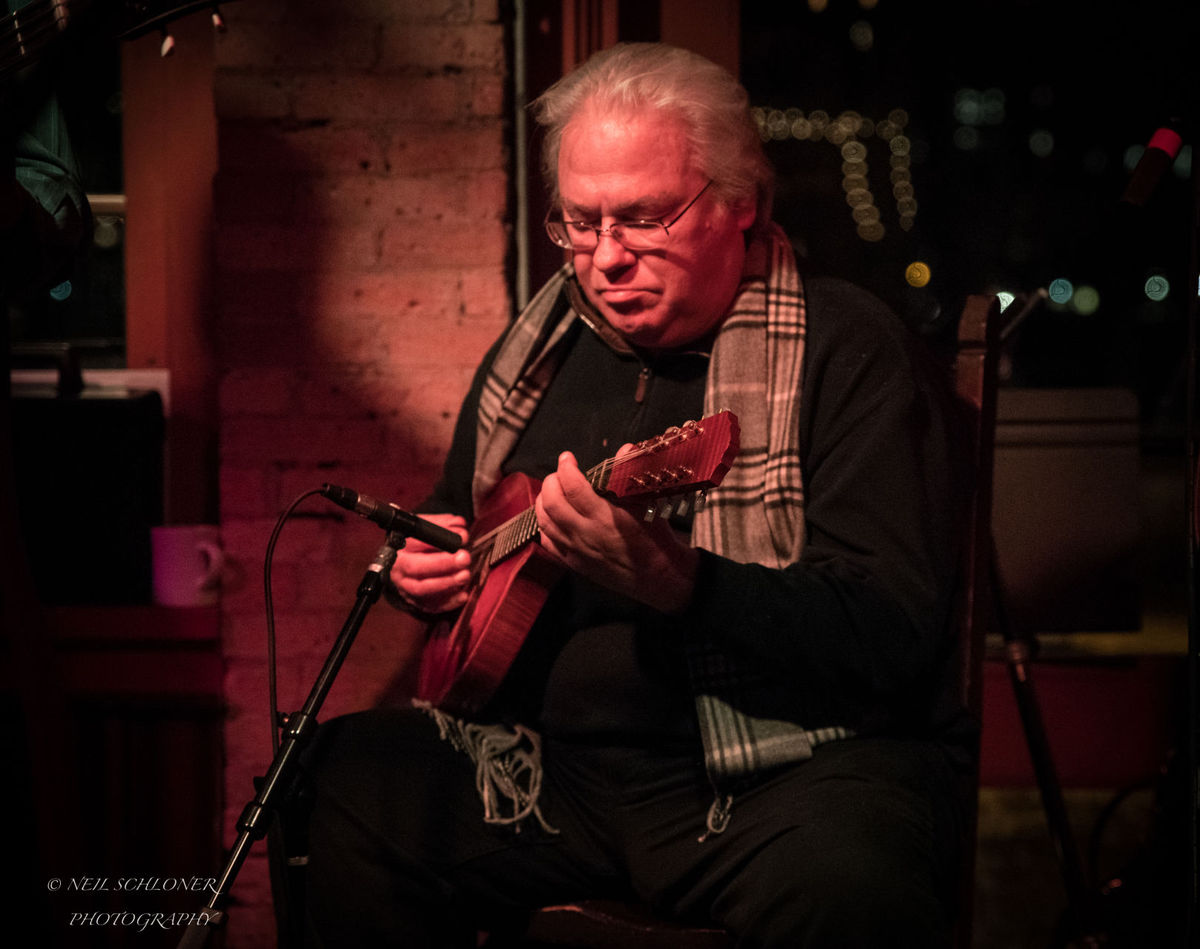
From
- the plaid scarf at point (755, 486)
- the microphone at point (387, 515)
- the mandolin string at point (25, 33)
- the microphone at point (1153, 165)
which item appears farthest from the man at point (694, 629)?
the mandolin string at point (25, 33)

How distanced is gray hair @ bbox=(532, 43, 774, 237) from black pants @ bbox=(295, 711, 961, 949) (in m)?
0.87

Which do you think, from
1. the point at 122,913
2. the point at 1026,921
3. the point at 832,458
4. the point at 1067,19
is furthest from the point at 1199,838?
the point at 1067,19

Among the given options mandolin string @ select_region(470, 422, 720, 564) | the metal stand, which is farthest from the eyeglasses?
the metal stand

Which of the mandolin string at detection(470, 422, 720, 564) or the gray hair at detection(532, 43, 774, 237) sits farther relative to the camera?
the gray hair at detection(532, 43, 774, 237)

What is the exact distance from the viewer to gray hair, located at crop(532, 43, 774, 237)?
165 cm

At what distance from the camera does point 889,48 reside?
153 inches

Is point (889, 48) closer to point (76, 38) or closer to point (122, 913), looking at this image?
point (76, 38)

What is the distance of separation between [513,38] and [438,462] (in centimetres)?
91

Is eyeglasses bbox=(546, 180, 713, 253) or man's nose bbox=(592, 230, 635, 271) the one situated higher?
eyeglasses bbox=(546, 180, 713, 253)

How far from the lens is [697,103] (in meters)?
1.65

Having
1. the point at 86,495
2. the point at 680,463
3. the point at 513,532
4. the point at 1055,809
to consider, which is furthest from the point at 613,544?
the point at 86,495

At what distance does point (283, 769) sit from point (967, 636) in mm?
1006

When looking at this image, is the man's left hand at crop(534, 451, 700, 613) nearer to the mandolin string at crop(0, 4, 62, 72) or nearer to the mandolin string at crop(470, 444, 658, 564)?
the mandolin string at crop(470, 444, 658, 564)

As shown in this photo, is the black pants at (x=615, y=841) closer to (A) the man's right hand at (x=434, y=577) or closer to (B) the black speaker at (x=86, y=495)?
(A) the man's right hand at (x=434, y=577)
